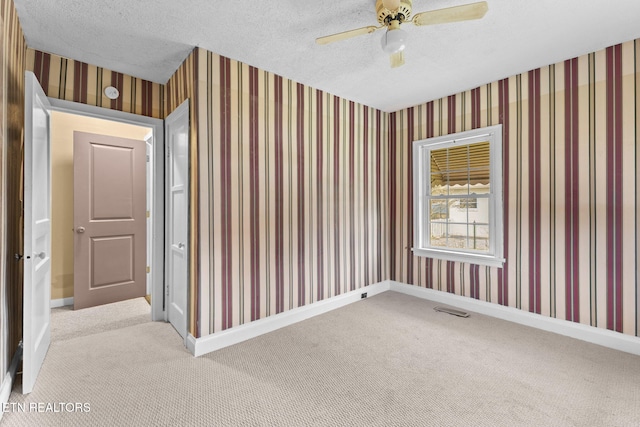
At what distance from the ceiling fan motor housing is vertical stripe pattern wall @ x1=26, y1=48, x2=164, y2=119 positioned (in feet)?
8.23

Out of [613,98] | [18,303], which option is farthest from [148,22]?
[613,98]

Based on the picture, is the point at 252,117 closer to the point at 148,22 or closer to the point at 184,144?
the point at 184,144

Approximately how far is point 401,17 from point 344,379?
2.47 metres

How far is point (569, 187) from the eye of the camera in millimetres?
2807

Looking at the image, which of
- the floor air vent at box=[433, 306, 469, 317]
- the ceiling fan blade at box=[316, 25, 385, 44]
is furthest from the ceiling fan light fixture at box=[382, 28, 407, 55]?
the floor air vent at box=[433, 306, 469, 317]

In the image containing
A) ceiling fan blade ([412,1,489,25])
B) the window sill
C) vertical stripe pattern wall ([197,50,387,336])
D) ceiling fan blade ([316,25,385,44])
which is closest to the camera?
ceiling fan blade ([412,1,489,25])

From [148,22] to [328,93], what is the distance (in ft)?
6.45

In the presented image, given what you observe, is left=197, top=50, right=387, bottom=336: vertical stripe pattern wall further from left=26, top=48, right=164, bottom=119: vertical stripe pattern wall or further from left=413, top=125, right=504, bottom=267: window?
left=26, top=48, right=164, bottom=119: vertical stripe pattern wall

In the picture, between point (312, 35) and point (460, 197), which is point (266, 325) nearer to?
point (312, 35)

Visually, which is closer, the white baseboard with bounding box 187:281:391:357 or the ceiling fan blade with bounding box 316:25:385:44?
the ceiling fan blade with bounding box 316:25:385:44

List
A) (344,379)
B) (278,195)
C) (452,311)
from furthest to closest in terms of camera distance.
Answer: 1. (452,311)
2. (278,195)
3. (344,379)

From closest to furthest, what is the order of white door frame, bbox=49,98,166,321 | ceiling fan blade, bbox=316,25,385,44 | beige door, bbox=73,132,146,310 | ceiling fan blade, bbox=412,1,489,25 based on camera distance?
ceiling fan blade, bbox=412,1,489,25, ceiling fan blade, bbox=316,25,385,44, white door frame, bbox=49,98,166,321, beige door, bbox=73,132,146,310

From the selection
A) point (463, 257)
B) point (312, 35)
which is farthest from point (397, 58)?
point (463, 257)

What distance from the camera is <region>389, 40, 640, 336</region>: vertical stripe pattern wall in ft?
8.30
